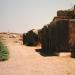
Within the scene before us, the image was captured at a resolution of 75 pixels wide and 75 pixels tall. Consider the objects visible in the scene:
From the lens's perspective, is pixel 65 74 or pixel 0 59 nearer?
pixel 65 74

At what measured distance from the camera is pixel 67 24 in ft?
57.0

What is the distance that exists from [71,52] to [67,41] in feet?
2.89

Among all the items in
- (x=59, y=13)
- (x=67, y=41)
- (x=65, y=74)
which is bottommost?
(x=65, y=74)

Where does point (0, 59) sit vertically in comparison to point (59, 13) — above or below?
below

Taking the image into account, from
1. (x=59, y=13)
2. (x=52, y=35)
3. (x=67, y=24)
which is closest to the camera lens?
(x=67, y=24)

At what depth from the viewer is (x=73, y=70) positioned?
37.2ft

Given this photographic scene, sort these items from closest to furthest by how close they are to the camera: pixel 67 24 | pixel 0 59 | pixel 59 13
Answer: pixel 0 59 → pixel 67 24 → pixel 59 13

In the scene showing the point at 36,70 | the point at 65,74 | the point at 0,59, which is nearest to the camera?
the point at 65,74

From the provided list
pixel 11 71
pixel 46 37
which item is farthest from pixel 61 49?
pixel 11 71

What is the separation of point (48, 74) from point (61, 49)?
→ 24.9ft

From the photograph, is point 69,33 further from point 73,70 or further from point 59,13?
point 59,13

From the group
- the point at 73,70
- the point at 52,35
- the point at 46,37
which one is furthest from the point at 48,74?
the point at 46,37

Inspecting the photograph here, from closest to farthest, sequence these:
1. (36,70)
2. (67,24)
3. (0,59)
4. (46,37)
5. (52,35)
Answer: (36,70), (0,59), (67,24), (52,35), (46,37)

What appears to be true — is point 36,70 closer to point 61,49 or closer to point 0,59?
point 0,59
